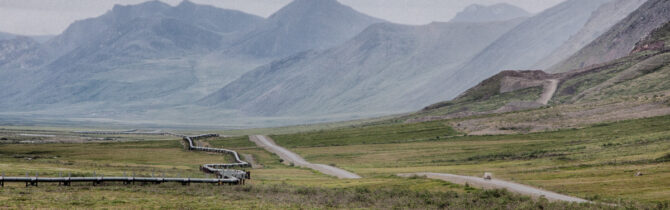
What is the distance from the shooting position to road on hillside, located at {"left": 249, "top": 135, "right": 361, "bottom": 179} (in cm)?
Result: 8894

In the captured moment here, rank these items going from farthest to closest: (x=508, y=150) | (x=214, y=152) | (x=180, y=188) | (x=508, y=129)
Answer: (x=508, y=129), (x=214, y=152), (x=508, y=150), (x=180, y=188)

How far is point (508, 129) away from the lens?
15162 centimetres

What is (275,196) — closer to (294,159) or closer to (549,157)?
(549,157)

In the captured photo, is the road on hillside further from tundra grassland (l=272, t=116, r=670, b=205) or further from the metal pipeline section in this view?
the metal pipeline section

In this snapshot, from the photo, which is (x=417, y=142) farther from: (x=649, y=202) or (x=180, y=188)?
(x=649, y=202)

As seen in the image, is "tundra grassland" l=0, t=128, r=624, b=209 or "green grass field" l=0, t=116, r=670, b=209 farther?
"green grass field" l=0, t=116, r=670, b=209

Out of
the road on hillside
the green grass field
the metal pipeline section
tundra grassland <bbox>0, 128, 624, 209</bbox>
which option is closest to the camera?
tundra grassland <bbox>0, 128, 624, 209</bbox>

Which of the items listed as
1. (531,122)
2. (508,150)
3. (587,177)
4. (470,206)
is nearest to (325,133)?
(531,122)

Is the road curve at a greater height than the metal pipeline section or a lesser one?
lesser

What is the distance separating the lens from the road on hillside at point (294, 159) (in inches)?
3502

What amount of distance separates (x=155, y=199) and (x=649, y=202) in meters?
35.1

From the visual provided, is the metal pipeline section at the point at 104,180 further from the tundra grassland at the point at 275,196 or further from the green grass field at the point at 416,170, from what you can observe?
the green grass field at the point at 416,170

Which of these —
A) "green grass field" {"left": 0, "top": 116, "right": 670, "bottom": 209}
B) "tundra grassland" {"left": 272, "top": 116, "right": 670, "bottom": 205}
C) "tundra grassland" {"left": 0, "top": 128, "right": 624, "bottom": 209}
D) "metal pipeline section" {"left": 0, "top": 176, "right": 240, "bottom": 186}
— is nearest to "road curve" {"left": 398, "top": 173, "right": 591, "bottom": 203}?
"tundra grassland" {"left": 272, "top": 116, "right": 670, "bottom": 205}

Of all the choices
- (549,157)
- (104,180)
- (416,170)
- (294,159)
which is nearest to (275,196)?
(104,180)
